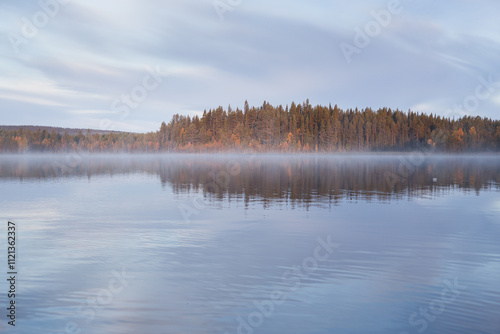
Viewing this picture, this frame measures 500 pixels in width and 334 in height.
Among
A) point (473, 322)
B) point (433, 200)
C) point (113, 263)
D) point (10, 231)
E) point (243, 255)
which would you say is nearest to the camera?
point (473, 322)

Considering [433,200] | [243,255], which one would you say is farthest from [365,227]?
[433,200]

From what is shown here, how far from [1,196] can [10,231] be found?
20992 millimetres

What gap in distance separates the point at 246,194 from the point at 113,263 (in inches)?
1100

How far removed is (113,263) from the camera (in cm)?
1838

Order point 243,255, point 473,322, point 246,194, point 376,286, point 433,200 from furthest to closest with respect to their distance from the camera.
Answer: point 246,194 < point 433,200 < point 243,255 < point 376,286 < point 473,322

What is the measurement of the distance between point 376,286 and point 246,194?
30.8 metres

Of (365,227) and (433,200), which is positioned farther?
(433,200)

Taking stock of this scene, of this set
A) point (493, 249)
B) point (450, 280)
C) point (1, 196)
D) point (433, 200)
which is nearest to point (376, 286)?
point (450, 280)

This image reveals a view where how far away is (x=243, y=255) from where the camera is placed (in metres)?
19.8

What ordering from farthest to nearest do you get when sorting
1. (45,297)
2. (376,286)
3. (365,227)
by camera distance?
(365,227) < (376,286) < (45,297)

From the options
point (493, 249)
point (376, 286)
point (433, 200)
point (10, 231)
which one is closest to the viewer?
point (376, 286)

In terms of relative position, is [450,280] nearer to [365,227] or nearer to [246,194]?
[365,227]

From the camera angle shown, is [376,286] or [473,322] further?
[376,286]

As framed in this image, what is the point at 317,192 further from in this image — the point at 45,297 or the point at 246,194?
the point at 45,297
